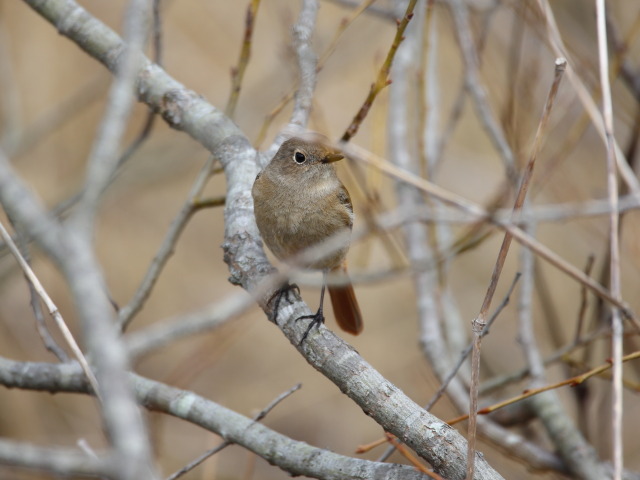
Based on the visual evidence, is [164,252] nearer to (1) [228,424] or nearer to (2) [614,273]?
(1) [228,424]

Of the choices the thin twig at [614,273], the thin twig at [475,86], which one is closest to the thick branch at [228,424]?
the thin twig at [614,273]

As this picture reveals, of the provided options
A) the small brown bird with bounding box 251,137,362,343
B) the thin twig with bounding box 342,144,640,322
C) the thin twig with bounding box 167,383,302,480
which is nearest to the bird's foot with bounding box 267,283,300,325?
the thin twig with bounding box 167,383,302,480

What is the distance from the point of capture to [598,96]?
349cm

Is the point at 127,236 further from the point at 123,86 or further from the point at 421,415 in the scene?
the point at 123,86

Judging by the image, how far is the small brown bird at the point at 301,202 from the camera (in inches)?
116

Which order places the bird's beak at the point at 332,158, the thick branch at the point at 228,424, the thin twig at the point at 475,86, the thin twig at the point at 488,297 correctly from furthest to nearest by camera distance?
the thin twig at the point at 475,86 → the bird's beak at the point at 332,158 → the thick branch at the point at 228,424 → the thin twig at the point at 488,297

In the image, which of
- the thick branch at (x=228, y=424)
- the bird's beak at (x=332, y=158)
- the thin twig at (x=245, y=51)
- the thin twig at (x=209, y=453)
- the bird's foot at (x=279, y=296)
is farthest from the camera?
the bird's beak at (x=332, y=158)

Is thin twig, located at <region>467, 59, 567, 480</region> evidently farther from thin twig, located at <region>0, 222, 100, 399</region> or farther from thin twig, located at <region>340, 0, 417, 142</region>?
thin twig, located at <region>0, 222, 100, 399</region>

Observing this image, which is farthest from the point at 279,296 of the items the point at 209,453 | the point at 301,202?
the point at 301,202

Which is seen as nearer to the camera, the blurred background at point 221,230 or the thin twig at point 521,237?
the thin twig at point 521,237

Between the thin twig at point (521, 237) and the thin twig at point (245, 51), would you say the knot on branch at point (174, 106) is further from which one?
the thin twig at point (521, 237)

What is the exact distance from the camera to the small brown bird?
294 cm

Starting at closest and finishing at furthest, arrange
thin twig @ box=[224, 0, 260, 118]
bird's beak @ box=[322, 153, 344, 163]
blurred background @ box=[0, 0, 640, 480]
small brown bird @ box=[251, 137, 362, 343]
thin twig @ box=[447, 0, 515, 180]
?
1. thin twig @ box=[224, 0, 260, 118]
2. small brown bird @ box=[251, 137, 362, 343]
3. bird's beak @ box=[322, 153, 344, 163]
4. thin twig @ box=[447, 0, 515, 180]
5. blurred background @ box=[0, 0, 640, 480]

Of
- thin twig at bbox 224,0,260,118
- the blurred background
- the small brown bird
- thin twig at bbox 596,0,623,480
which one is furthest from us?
the blurred background
